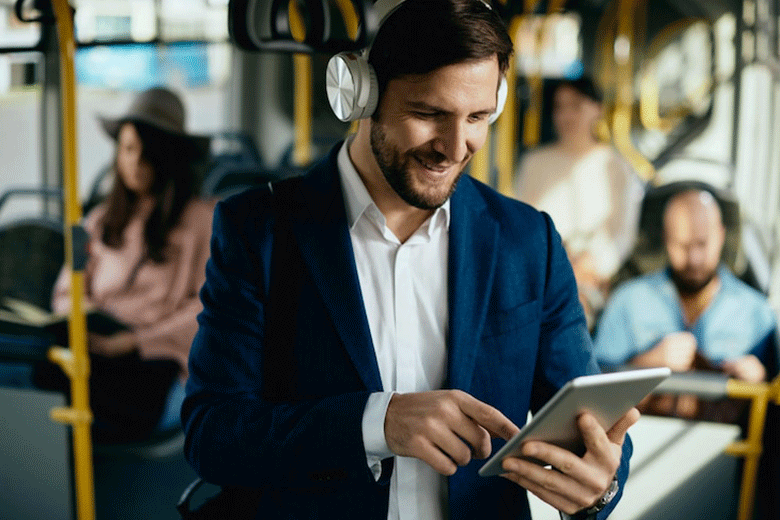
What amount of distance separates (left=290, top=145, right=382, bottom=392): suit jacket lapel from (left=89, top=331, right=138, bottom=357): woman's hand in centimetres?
204

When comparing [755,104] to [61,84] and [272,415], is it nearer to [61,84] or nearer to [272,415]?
[61,84]

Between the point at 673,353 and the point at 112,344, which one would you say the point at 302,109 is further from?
the point at 673,353

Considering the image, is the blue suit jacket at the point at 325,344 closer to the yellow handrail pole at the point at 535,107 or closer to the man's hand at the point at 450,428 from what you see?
the man's hand at the point at 450,428

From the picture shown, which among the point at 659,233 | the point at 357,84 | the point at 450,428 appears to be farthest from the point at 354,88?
the point at 659,233

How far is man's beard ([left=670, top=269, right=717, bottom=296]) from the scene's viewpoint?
329 centimetres

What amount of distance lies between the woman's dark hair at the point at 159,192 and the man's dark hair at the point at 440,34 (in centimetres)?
216

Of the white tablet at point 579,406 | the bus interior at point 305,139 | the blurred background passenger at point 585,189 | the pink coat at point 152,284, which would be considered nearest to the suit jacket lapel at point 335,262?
the white tablet at point 579,406

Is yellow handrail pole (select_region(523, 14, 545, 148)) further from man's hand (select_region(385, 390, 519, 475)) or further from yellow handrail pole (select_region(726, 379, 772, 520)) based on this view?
man's hand (select_region(385, 390, 519, 475))

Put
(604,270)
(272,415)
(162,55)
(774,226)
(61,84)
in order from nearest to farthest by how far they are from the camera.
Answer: (272,415) → (61,84) → (162,55) → (774,226) → (604,270)

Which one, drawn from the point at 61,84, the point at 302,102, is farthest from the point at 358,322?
the point at 302,102

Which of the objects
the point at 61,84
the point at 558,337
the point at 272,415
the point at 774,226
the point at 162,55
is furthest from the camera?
the point at 774,226

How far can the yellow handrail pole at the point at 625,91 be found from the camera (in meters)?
3.46

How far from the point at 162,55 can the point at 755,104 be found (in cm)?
238

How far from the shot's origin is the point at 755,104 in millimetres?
3262
